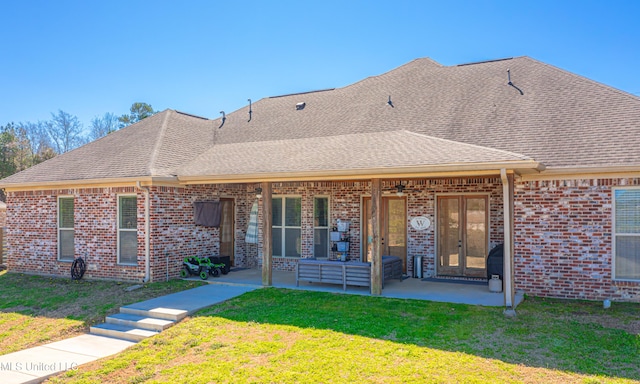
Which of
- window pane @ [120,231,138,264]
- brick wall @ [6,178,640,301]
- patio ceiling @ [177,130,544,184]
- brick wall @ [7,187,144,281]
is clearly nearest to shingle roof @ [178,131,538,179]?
patio ceiling @ [177,130,544,184]

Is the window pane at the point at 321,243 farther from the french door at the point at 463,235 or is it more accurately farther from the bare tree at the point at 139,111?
the bare tree at the point at 139,111

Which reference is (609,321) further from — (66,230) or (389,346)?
(66,230)

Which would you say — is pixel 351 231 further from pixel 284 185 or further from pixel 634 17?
pixel 634 17

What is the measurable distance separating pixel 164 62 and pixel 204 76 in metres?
2.07

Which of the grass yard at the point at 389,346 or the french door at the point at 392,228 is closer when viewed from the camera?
the grass yard at the point at 389,346

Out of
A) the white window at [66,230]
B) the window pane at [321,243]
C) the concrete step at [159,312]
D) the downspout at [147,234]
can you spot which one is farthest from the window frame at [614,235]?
the white window at [66,230]

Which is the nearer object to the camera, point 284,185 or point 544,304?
point 544,304

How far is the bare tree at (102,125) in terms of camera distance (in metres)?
43.9

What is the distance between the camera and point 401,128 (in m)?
11.7

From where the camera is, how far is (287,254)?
1315 cm

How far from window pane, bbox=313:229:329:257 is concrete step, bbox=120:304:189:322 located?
5018 mm

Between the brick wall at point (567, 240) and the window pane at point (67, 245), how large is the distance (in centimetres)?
1152

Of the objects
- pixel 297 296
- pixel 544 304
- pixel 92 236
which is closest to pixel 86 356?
pixel 297 296

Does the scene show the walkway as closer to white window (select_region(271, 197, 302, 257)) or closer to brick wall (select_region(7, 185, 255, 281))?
brick wall (select_region(7, 185, 255, 281))
